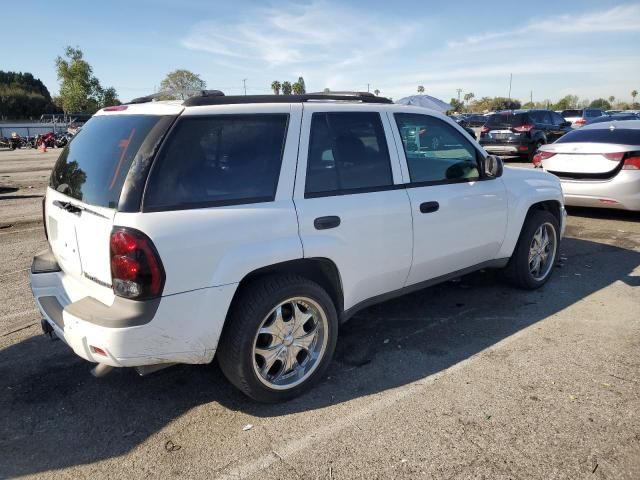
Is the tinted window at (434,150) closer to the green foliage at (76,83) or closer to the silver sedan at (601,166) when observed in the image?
the silver sedan at (601,166)

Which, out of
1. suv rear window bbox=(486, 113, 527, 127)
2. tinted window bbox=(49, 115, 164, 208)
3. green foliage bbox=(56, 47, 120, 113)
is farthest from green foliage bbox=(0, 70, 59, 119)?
tinted window bbox=(49, 115, 164, 208)

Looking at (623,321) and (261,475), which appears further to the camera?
(623,321)

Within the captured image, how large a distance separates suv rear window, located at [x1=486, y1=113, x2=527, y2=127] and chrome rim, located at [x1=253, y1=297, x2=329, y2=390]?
15.0 meters

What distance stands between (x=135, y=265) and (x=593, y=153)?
24.0 ft

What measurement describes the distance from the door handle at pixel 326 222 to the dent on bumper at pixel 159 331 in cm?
68

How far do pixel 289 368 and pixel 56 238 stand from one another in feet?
5.73

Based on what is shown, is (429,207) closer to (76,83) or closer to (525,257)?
(525,257)

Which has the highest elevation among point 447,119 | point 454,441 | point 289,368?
point 447,119

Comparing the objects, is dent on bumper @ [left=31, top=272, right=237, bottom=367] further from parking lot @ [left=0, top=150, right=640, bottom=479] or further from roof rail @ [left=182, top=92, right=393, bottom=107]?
roof rail @ [left=182, top=92, right=393, bottom=107]

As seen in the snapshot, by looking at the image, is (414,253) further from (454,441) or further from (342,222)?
(454,441)

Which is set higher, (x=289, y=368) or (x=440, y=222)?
(x=440, y=222)

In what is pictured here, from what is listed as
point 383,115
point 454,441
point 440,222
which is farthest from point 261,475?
point 383,115

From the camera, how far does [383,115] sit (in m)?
3.73

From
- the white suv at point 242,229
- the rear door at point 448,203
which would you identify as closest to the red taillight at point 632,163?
the rear door at point 448,203
